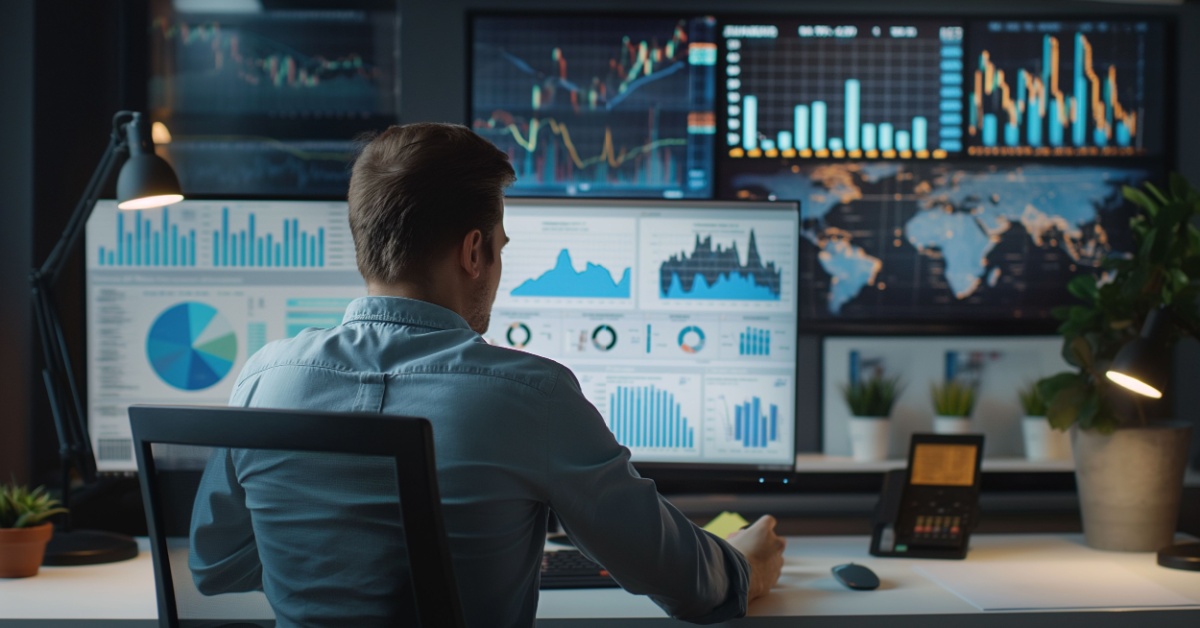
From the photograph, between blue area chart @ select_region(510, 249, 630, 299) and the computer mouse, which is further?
blue area chart @ select_region(510, 249, 630, 299)

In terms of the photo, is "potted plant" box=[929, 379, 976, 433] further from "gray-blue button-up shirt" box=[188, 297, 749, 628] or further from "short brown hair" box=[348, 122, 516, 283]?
"short brown hair" box=[348, 122, 516, 283]

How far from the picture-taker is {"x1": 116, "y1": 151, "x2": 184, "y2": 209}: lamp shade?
1734 millimetres

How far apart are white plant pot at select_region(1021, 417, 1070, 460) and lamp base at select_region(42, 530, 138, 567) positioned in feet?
6.12

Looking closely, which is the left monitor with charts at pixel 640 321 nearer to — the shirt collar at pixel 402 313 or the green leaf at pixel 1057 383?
the green leaf at pixel 1057 383

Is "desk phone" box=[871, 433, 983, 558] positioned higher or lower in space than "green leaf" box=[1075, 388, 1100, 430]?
lower

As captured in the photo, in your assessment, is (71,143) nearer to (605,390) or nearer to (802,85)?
(605,390)

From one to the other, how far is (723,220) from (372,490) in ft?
3.44

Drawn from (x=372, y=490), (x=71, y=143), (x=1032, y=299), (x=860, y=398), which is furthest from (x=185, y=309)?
(x=1032, y=299)

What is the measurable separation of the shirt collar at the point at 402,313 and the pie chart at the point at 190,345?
80 centimetres

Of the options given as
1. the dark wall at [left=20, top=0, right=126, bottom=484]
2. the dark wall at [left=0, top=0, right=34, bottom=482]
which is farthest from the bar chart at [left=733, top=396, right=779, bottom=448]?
the dark wall at [left=0, top=0, right=34, bottom=482]

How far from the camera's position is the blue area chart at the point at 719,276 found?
1.83 m

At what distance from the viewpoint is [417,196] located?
1170 millimetres

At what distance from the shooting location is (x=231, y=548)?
1052mm

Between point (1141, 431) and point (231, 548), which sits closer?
point (231, 548)
